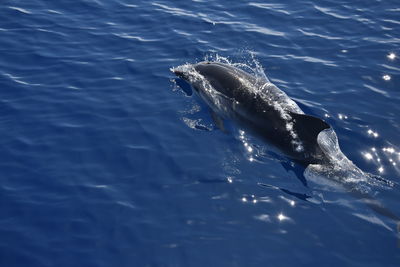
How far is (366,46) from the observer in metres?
17.8

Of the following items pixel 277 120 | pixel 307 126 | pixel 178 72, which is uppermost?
pixel 178 72

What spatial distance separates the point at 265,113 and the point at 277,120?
434 mm

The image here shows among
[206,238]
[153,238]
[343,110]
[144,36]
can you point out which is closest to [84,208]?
[153,238]

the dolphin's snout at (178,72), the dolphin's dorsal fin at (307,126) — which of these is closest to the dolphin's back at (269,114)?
the dolphin's dorsal fin at (307,126)

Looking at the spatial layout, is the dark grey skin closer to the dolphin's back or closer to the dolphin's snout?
the dolphin's back

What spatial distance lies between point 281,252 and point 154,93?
→ 7.20 metres

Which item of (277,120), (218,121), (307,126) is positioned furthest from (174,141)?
(307,126)

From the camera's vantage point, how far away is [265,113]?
1302 cm

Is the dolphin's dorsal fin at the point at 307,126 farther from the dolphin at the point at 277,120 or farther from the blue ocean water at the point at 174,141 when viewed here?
the blue ocean water at the point at 174,141

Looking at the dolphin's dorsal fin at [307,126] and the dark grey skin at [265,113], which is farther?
the dark grey skin at [265,113]

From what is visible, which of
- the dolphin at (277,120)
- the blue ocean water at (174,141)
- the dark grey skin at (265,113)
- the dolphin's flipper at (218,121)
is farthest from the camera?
the dolphin's flipper at (218,121)

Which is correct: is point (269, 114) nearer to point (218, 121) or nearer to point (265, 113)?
point (265, 113)

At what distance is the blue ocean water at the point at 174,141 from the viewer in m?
10.3

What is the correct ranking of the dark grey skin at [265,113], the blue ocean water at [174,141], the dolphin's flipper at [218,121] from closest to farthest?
1. the blue ocean water at [174,141]
2. the dark grey skin at [265,113]
3. the dolphin's flipper at [218,121]
